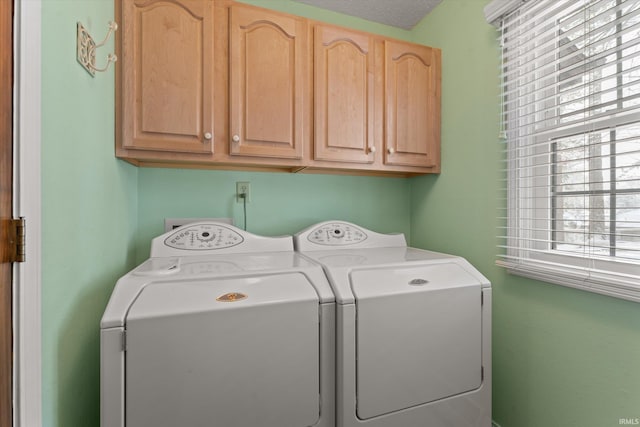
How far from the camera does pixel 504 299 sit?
1.53 m

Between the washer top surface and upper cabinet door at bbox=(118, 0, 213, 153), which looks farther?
upper cabinet door at bbox=(118, 0, 213, 153)

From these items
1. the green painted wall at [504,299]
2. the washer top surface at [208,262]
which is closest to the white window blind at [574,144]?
the green painted wall at [504,299]

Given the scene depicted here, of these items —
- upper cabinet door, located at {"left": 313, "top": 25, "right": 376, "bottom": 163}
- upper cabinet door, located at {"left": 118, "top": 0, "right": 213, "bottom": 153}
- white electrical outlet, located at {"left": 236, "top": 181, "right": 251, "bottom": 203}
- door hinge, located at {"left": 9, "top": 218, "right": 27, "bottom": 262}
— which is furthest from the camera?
white electrical outlet, located at {"left": 236, "top": 181, "right": 251, "bottom": 203}

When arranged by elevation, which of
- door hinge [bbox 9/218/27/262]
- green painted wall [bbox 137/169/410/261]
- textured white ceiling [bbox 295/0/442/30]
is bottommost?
door hinge [bbox 9/218/27/262]

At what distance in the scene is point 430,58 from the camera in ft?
6.20

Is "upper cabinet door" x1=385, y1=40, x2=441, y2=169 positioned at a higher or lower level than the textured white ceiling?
lower

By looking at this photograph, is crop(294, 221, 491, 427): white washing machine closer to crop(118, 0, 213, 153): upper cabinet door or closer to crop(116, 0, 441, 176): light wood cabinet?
crop(116, 0, 441, 176): light wood cabinet

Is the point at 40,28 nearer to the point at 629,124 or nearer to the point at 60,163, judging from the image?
the point at 60,163

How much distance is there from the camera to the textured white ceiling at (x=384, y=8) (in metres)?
1.92

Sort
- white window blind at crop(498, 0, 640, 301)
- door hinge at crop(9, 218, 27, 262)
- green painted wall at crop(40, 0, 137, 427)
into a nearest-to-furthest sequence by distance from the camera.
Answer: door hinge at crop(9, 218, 27, 262) → green painted wall at crop(40, 0, 137, 427) → white window blind at crop(498, 0, 640, 301)

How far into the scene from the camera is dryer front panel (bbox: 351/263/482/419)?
111cm

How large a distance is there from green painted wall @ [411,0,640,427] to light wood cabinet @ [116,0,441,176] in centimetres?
18

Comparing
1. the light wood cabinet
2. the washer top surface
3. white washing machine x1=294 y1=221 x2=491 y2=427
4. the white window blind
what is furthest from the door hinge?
the white window blind

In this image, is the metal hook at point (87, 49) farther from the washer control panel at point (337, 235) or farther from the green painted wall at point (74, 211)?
the washer control panel at point (337, 235)
